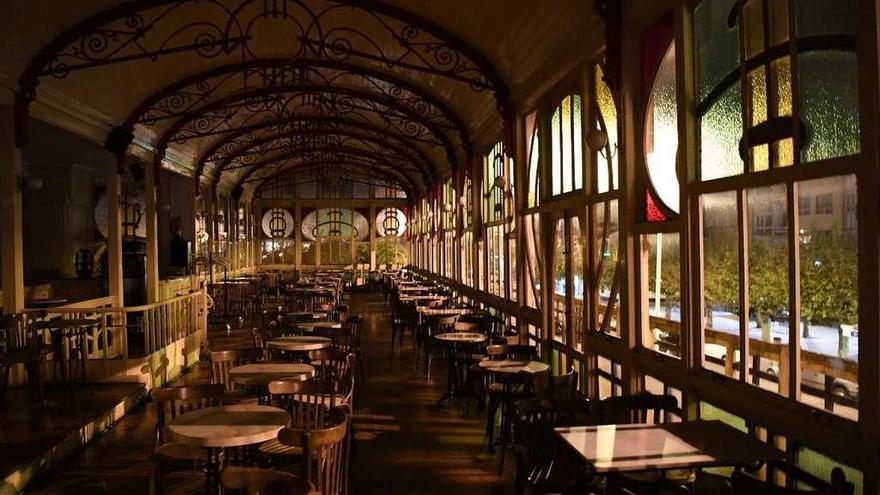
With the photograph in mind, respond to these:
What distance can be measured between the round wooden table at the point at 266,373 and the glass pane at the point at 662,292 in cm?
252

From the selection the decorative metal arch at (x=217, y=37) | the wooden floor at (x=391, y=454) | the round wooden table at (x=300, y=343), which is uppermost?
the decorative metal arch at (x=217, y=37)

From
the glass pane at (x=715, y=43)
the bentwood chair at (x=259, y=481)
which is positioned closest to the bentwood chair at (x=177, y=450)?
the bentwood chair at (x=259, y=481)

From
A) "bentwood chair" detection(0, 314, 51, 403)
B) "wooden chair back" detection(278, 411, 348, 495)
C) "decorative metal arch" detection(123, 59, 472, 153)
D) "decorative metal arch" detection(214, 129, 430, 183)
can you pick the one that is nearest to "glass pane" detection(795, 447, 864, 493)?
"wooden chair back" detection(278, 411, 348, 495)

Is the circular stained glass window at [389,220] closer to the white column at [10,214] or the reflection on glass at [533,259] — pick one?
the reflection on glass at [533,259]

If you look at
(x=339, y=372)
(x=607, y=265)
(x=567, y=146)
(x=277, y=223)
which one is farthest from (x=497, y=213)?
(x=277, y=223)

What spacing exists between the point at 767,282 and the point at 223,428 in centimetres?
291

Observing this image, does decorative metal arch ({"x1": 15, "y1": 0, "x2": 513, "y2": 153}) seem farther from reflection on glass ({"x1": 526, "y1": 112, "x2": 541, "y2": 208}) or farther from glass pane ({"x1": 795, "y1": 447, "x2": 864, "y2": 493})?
glass pane ({"x1": 795, "y1": 447, "x2": 864, "y2": 493})

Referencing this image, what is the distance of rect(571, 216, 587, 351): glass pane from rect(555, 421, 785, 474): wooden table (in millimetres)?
2783

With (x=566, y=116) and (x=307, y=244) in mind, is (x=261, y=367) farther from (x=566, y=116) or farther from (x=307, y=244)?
(x=307, y=244)

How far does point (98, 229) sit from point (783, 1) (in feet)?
48.3

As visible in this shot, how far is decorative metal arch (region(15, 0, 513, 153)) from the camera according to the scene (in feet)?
23.0

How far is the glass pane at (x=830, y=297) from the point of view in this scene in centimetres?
284

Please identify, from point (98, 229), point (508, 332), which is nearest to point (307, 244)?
point (98, 229)

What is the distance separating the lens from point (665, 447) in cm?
310
